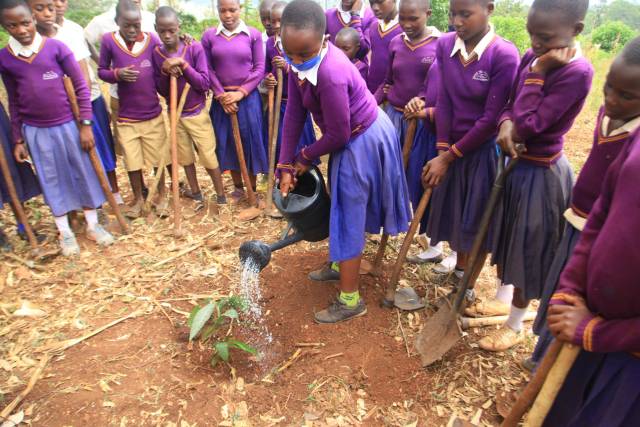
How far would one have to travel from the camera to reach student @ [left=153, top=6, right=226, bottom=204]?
11.6 ft

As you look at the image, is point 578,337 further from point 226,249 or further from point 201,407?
point 226,249

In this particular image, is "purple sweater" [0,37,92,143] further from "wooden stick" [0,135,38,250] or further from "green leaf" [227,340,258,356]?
"green leaf" [227,340,258,356]

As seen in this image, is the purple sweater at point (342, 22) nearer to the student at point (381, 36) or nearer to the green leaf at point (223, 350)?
the student at point (381, 36)

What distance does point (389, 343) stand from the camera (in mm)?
2535

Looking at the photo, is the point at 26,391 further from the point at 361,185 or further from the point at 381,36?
the point at 381,36

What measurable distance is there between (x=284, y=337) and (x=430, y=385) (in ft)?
2.98

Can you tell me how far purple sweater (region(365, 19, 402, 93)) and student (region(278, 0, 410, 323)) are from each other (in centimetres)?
129

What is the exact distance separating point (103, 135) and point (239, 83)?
130 cm

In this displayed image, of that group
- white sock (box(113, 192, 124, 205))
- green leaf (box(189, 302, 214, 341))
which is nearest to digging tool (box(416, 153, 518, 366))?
green leaf (box(189, 302, 214, 341))

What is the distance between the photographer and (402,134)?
130 inches

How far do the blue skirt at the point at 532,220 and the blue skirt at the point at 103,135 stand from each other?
329 cm

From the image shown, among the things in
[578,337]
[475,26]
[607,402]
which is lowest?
[607,402]

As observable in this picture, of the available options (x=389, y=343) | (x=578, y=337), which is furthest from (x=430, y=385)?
(x=578, y=337)

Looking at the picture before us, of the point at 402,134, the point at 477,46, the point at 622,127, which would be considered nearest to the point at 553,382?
the point at 622,127
